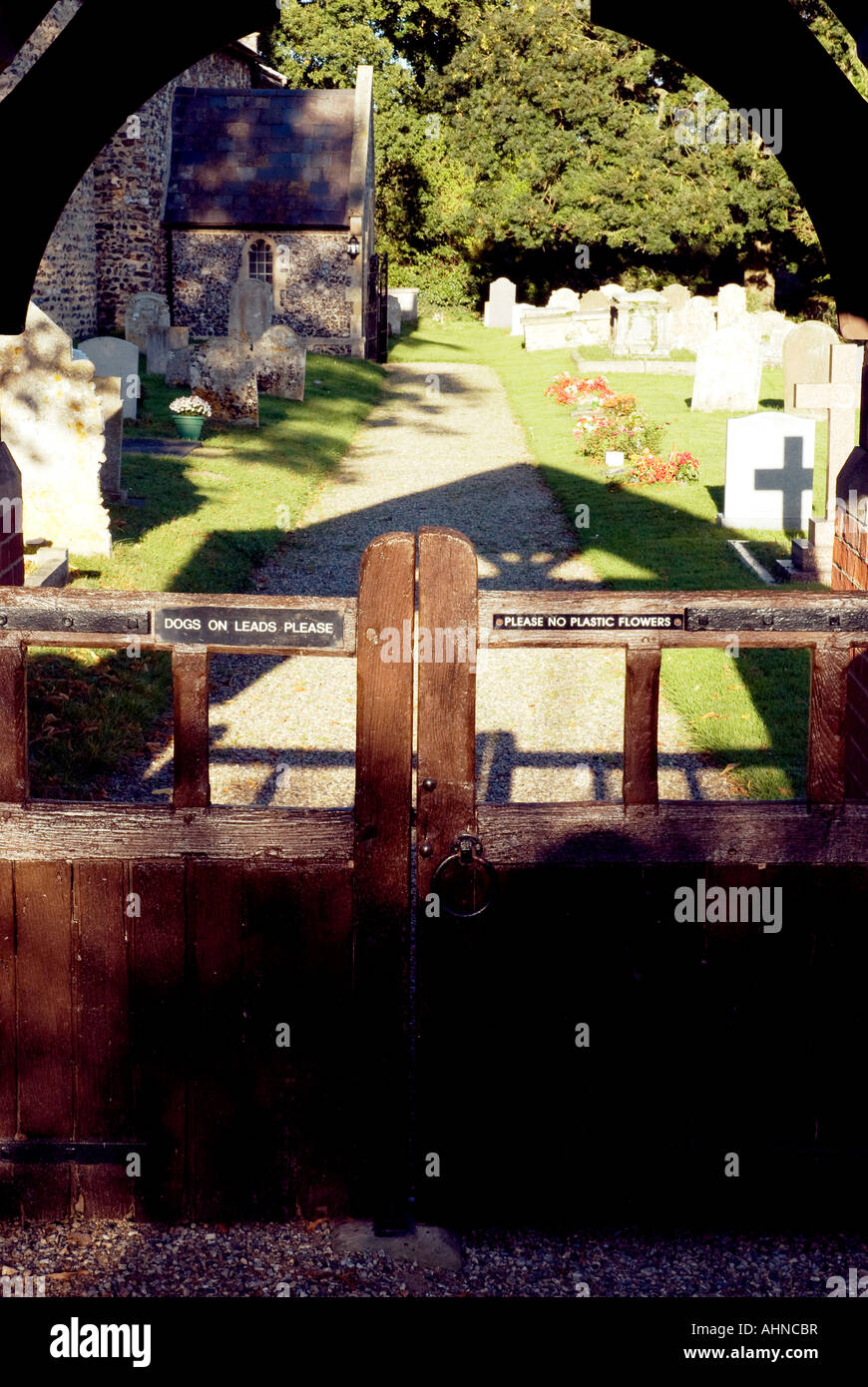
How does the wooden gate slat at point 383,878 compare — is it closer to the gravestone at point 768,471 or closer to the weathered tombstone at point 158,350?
the gravestone at point 768,471

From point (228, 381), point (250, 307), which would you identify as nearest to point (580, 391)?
point (250, 307)

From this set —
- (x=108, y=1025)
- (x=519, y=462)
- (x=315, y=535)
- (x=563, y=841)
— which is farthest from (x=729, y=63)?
(x=519, y=462)

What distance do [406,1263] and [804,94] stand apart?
12.5 ft

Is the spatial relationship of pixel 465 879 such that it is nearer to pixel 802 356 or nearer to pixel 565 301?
pixel 802 356

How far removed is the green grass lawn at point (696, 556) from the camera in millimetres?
7863

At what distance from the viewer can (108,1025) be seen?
3596 mm

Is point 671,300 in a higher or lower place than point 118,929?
higher

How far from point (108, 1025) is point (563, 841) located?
4.34 ft

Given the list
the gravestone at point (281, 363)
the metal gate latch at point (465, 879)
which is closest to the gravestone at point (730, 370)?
the gravestone at point (281, 363)

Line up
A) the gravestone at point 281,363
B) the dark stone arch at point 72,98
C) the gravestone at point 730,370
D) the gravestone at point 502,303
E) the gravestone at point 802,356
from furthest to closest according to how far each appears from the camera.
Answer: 1. the gravestone at point 502,303
2. the gravestone at point 730,370
3. the gravestone at point 281,363
4. the gravestone at point 802,356
5. the dark stone arch at point 72,98

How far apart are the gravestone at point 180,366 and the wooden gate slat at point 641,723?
63.2 ft

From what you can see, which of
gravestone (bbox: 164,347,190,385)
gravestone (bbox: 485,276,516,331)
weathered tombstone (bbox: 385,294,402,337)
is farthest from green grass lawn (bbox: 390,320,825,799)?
gravestone (bbox: 485,276,516,331)

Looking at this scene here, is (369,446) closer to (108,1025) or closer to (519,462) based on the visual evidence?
(519,462)

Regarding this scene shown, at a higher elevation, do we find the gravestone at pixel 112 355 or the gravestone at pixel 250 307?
the gravestone at pixel 250 307
